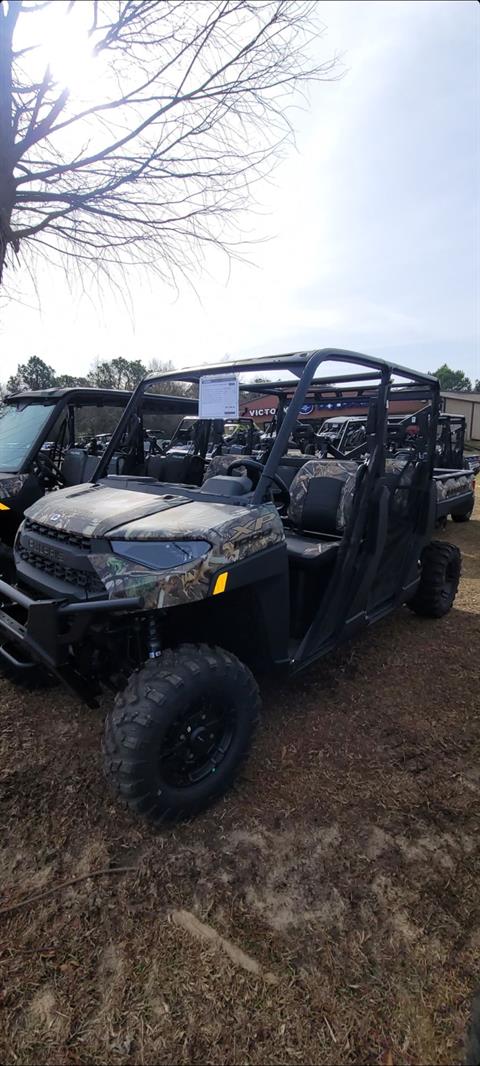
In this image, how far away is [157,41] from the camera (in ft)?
13.3

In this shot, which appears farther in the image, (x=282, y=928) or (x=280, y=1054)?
(x=282, y=928)

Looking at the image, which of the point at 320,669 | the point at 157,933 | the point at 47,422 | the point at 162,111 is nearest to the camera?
the point at 157,933

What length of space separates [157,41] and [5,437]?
11.8 feet

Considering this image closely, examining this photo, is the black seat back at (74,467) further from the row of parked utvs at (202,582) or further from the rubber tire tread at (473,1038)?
the rubber tire tread at (473,1038)

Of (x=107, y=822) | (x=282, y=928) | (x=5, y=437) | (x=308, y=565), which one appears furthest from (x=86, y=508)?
(x=5, y=437)

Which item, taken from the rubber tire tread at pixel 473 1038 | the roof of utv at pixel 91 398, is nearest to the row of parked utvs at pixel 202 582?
the rubber tire tread at pixel 473 1038

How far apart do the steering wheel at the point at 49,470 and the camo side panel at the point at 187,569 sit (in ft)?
11.1

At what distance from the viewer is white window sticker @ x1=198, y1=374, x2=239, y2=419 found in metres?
2.78

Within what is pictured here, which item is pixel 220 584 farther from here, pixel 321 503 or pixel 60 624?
pixel 321 503

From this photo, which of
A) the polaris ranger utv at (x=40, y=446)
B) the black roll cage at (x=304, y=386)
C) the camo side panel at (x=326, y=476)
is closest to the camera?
the black roll cage at (x=304, y=386)

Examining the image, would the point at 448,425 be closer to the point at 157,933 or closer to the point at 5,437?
the point at 5,437

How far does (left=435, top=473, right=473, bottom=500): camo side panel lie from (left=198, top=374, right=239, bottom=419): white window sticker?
7.53ft

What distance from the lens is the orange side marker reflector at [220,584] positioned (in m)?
2.11

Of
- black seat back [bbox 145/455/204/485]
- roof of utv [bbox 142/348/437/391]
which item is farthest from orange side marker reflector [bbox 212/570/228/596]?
black seat back [bbox 145/455/204/485]
